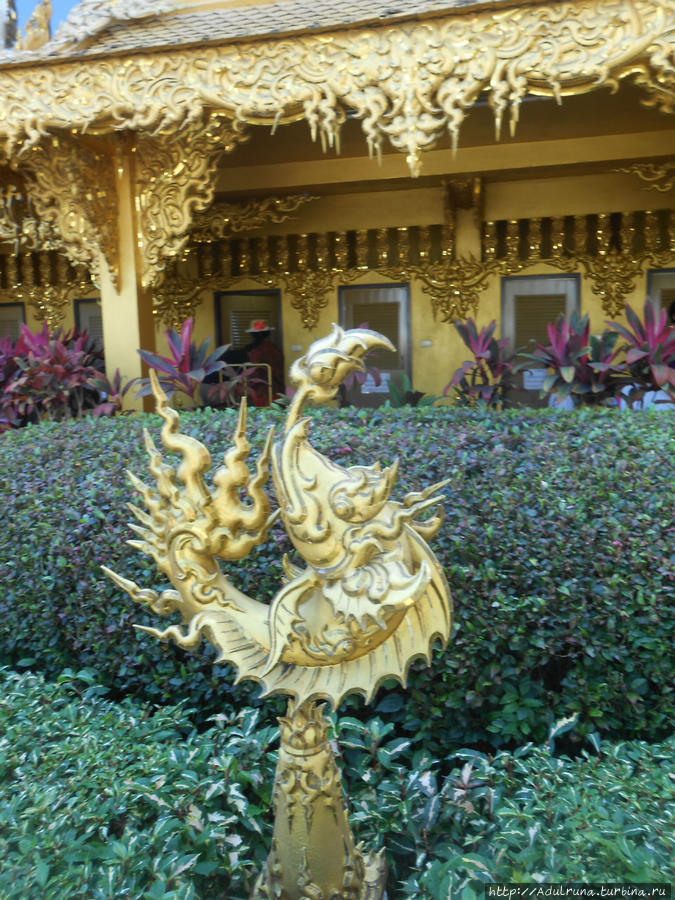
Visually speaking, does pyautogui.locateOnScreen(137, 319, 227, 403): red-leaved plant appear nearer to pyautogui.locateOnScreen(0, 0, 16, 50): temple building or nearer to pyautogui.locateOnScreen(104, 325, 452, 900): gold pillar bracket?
pyautogui.locateOnScreen(0, 0, 16, 50): temple building

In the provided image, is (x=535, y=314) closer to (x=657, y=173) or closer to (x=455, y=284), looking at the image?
(x=455, y=284)

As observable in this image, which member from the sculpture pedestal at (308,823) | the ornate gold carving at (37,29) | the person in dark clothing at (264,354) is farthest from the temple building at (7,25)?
the sculpture pedestal at (308,823)

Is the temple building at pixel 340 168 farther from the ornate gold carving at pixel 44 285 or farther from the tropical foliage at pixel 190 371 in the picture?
the tropical foliage at pixel 190 371

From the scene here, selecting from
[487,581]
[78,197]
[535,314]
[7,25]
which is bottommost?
[487,581]

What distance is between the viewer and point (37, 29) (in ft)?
16.0

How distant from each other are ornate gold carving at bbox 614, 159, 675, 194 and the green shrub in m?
5.08

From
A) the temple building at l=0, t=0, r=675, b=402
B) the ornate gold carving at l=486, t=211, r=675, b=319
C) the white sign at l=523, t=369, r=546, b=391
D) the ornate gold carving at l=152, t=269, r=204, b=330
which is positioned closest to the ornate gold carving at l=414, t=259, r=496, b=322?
the temple building at l=0, t=0, r=675, b=402

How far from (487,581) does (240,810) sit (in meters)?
0.91

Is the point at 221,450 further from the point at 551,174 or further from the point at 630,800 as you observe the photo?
the point at 551,174

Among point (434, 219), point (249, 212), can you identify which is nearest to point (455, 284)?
point (434, 219)

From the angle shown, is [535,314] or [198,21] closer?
[198,21]

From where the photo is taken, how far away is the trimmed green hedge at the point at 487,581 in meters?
2.05

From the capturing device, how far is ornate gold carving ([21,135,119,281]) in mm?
4887

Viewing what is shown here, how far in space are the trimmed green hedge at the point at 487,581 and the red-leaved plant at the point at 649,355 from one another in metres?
1.48
